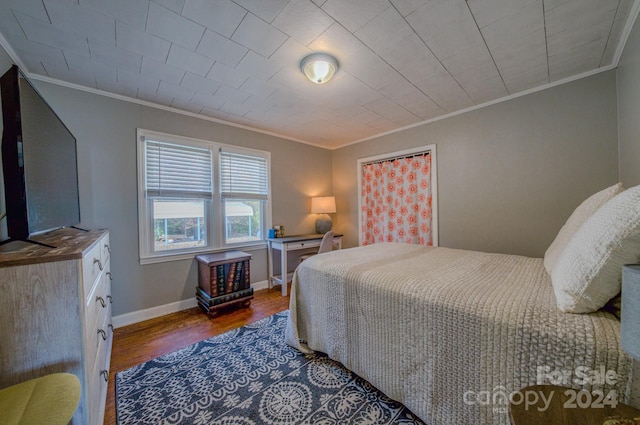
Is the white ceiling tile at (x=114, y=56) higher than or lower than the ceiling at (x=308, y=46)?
higher

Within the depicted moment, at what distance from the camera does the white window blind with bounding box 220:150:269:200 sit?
3.13 m

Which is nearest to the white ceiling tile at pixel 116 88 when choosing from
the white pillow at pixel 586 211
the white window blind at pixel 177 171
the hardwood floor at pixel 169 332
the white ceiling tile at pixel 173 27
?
the white window blind at pixel 177 171

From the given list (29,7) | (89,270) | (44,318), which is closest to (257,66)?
(29,7)

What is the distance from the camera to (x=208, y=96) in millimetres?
2447

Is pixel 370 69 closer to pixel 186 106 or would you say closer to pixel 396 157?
pixel 396 157

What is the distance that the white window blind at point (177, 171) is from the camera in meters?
2.60

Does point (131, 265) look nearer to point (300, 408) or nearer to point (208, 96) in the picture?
point (208, 96)

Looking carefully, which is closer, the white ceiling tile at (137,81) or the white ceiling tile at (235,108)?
the white ceiling tile at (137,81)

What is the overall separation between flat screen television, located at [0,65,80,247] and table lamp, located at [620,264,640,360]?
206 cm

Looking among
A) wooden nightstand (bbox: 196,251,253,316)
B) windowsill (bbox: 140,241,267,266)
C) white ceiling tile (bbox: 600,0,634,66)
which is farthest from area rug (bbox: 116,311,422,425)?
white ceiling tile (bbox: 600,0,634,66)

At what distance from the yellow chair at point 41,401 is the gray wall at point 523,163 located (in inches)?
136

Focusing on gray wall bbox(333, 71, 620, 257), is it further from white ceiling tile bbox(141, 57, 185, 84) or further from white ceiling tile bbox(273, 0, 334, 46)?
white ceiling tile bbox(141, 57, 185, 84)

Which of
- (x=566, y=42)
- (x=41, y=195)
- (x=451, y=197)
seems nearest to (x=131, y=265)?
(x=41, y=195)

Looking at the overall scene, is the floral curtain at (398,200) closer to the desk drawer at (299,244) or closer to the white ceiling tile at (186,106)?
the desk drawer at (299,244)
